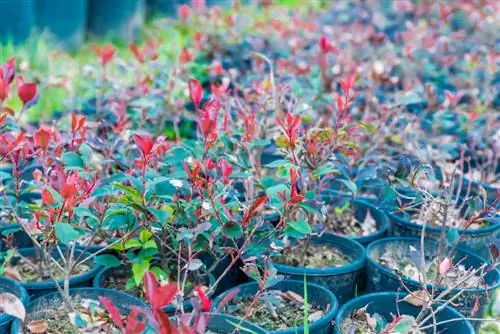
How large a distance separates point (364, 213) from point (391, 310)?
24.9 inches

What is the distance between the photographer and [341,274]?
1.95 metres

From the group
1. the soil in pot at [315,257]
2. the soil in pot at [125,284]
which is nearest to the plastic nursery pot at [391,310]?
the soil in pot at [315,257]

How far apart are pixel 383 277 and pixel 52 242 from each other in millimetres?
885

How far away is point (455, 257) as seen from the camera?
211 cm

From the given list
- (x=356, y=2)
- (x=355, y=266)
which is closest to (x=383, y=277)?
(x=355, y=266)

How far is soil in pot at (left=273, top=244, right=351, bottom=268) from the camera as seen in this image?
6.81ft

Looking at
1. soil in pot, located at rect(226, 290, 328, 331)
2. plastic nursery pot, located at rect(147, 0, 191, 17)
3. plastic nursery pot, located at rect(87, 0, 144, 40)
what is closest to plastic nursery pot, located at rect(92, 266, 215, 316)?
soil in pot, located at rect(226, 290, 328, 331)

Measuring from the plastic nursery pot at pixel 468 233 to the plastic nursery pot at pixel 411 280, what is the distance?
0.25 ft

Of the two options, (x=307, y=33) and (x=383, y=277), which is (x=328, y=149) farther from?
(x=307, y=33)

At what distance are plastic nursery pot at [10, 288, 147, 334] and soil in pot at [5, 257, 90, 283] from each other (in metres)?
0.16

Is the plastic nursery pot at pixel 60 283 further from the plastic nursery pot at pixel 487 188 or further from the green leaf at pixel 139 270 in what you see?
the plastic nursery pot at pixel 487 188

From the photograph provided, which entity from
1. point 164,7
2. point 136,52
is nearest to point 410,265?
point 136,52

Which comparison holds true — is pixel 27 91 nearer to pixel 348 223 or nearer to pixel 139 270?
pixel 139 270

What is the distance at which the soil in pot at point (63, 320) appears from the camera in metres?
1.63
